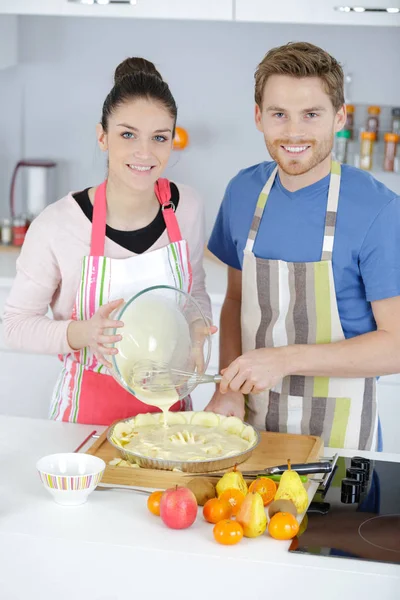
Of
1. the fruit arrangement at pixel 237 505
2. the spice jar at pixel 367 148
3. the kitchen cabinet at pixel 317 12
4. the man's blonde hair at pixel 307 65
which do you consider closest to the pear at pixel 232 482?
the fruit arrangement at pixel 237 505

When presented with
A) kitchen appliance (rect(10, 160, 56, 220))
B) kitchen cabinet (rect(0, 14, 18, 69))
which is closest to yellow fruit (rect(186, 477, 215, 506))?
kitchen appliance (rect(10, 160, 56, 220))

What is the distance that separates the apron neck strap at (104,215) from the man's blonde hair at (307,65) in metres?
0.35

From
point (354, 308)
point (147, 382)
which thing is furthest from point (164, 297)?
point (354, 308)

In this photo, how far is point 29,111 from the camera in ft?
11.0

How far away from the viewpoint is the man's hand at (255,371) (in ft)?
5.31

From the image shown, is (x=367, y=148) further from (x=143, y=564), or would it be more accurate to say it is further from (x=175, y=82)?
(x=143, y=564)

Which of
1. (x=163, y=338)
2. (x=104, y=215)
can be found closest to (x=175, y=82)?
(x=104, y=215)

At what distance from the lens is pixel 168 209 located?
1911mm

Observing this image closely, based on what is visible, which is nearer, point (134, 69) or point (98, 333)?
point (98, 333)

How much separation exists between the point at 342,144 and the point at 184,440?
69.6 inches

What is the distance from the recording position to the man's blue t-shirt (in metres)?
1.69

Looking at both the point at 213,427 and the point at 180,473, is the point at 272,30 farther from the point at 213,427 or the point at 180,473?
the point at 180,473

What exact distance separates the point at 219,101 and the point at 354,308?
164cm

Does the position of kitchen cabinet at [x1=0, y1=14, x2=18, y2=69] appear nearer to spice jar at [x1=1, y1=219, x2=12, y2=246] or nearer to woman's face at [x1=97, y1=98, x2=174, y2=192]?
spice jar at [x1=1, y1=219, x2=12, y2=246]
